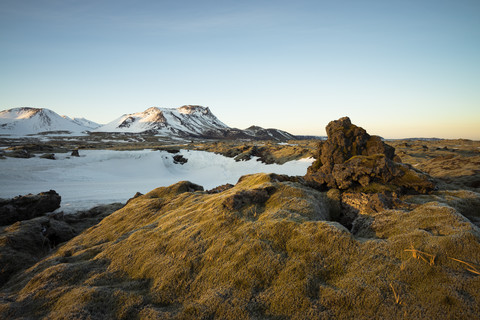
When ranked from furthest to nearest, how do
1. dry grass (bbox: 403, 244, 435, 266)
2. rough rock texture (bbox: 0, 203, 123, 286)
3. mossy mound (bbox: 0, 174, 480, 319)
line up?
rough rock texture (bbox: 0, 203, 123, 286) < dry grass (bbox: 403, 244, 435, 266) < mossy mound (bbox: 0, 174, 480, 319)

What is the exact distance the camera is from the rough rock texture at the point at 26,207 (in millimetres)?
15367

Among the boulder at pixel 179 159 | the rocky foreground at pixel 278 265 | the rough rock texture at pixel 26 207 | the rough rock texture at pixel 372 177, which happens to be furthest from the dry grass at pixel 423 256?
the boulder at pixel 179 159

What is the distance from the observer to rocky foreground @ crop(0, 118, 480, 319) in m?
4.79

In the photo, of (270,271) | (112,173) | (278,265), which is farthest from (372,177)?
(112,173)

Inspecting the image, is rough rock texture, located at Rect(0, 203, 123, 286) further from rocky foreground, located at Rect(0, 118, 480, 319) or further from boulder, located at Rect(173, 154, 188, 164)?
boulder, located at Rect(173, 154, 188, 164)

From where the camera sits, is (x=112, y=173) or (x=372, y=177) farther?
(x=112, y=173)

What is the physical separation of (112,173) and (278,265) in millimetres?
47715

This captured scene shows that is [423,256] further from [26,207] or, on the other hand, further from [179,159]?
[179,159]

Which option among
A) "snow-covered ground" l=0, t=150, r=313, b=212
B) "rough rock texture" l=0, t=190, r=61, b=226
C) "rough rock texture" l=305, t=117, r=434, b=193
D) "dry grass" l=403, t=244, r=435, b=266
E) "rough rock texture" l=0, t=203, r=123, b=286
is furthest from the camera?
"snow-covered ground" l=0, t=150, r=313, b=212

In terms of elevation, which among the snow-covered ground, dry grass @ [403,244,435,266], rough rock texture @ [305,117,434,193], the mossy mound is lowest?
the snow-covered ground

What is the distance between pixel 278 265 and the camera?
5.98 metres

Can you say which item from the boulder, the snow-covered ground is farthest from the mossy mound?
the boulder

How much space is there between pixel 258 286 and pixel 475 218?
8670 mm

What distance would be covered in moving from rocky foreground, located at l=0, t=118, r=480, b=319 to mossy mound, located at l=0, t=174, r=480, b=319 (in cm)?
3
